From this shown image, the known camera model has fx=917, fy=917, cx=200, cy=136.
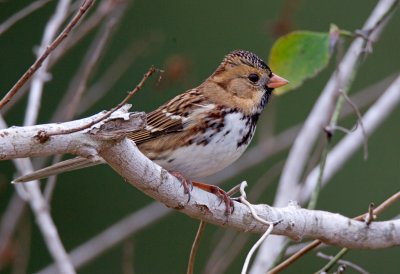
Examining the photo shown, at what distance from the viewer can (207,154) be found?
2.67 m

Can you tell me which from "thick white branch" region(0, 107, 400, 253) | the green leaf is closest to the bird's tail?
"thick white branch" region(0, 107, 400, 253)

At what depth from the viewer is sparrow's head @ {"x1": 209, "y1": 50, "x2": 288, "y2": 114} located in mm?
2875

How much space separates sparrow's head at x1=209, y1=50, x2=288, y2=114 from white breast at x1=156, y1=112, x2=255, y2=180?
0.18 m

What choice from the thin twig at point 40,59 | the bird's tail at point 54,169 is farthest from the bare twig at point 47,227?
the thin twig at point 40,59

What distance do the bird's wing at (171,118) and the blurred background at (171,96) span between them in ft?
6.60

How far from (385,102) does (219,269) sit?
0.91 m

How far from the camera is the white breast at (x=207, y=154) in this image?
105 inches

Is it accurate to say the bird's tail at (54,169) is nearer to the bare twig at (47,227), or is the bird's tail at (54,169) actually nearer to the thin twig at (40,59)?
the bare twig at (47,227)

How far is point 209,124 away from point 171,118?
0.44 ft

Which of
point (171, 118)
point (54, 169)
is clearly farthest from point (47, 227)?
point (171, 118)

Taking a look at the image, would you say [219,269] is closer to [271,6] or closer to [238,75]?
[238,75]

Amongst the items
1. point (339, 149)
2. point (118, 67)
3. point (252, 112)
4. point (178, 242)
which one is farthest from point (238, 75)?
point (178, 242)

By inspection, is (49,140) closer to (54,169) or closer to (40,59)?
(40,59)

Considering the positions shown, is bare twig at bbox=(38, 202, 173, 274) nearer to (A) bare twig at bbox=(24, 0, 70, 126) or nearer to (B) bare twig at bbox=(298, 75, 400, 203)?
(B) bare twig at bbox=(298, 75, 400, 203)
